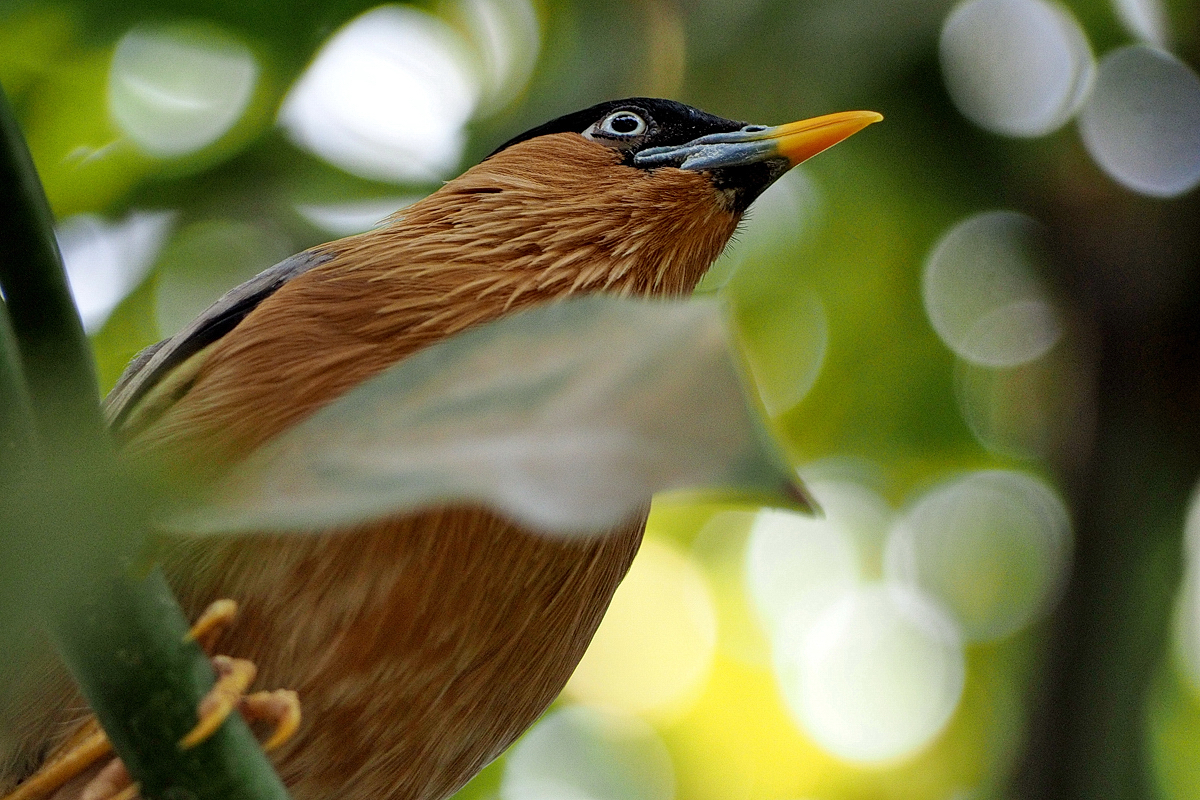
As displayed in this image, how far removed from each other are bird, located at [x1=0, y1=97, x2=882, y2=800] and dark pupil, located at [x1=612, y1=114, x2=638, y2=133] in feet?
0.75

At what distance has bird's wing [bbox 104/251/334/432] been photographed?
2.10 meters

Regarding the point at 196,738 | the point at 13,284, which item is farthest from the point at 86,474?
the point at 196,738

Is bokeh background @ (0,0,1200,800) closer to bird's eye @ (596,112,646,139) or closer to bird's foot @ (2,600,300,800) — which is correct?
bird's eye @ (596,112,646,139)

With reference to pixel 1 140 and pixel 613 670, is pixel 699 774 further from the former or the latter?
pixel 1 140

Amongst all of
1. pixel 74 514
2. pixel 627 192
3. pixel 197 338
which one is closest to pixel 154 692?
pixel 74 514

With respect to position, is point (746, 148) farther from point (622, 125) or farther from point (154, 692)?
point (154, 692)

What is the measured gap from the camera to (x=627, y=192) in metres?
2.45

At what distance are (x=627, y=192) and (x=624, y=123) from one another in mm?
368

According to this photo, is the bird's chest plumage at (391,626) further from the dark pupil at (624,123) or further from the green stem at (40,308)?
the dark pupil at (624,123)

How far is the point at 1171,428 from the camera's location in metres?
3.93

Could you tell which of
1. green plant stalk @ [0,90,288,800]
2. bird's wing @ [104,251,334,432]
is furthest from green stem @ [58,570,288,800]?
bird's wing @ [104,251,334,432]

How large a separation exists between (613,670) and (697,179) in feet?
14.8

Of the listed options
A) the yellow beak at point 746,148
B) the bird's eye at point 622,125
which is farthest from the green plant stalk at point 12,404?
the bird's eye at point 622,125

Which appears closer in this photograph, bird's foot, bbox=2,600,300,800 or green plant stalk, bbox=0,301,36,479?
green plant stalk, bbox=0,301,36,479
